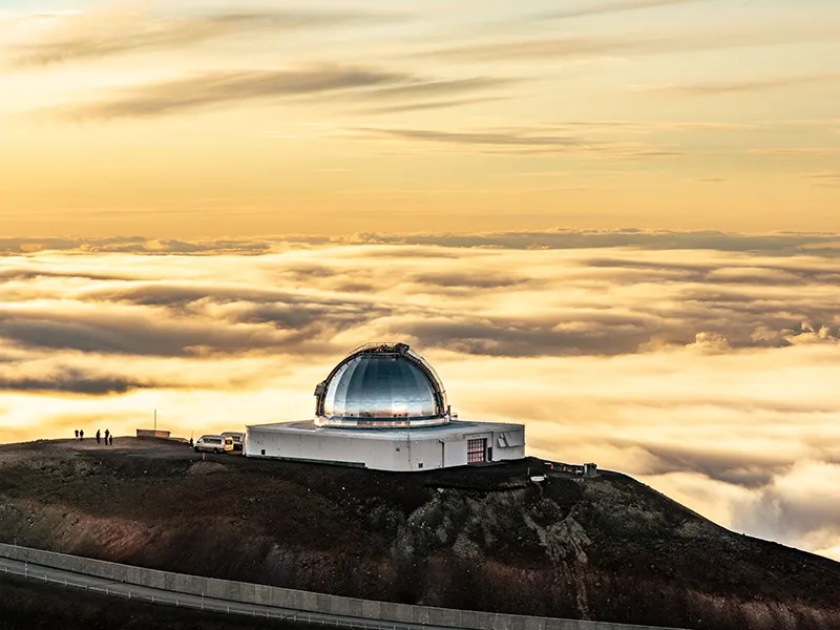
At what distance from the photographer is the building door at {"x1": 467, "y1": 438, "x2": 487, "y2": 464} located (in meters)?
124

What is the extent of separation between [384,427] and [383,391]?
2579 mm

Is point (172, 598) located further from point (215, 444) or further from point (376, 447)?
point (215, 444)

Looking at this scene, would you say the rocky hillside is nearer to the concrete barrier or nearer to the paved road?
the concrete barrier

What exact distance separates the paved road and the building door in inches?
911

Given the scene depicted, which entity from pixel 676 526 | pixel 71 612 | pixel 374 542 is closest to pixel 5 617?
pixel 71 612

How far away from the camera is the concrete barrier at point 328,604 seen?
10225cm

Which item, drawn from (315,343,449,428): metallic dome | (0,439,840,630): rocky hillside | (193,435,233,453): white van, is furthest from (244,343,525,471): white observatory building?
(193,435,233,453): white van

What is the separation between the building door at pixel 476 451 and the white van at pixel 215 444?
63.5 ft

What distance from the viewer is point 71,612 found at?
353 ft

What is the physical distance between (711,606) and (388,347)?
105ft

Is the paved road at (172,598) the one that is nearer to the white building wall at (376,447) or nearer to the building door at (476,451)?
the white building wall at (376,447)

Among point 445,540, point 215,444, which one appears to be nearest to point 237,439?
point 215,444

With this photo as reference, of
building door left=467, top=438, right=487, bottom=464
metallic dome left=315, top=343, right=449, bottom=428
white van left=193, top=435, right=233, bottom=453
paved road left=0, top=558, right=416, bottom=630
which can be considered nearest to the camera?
paved road left=0, top=558, right=416, bottom=630

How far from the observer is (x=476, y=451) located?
125 meters
